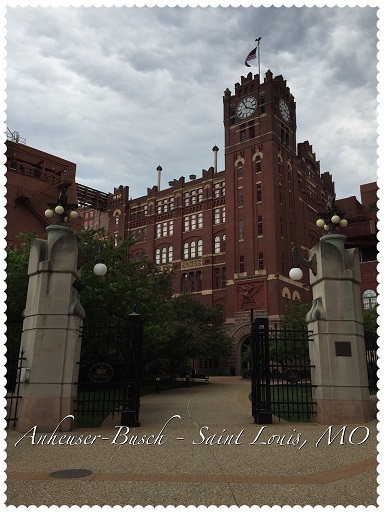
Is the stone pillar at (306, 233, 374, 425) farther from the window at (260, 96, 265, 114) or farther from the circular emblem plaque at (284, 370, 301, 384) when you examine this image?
the window at (260, 96, 265, 114)

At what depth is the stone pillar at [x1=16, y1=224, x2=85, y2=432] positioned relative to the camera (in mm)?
11008

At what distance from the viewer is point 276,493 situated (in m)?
5.67

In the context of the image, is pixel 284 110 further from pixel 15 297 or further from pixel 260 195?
pixel 15 297

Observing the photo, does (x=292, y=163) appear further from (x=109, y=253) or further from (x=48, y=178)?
(x=109, y=253)

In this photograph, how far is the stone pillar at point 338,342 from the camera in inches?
470

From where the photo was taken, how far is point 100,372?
456 inches

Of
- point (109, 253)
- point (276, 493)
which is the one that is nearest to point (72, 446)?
point (276, 493)

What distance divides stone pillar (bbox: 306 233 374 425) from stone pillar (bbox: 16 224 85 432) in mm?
6659

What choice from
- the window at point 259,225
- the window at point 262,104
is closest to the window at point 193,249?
the window at point 259,225

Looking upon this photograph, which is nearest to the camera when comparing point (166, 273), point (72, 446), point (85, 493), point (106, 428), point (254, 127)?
point (85, 493)

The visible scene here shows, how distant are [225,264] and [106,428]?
140 feet

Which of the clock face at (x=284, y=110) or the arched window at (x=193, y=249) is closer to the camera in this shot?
the clock face at (x=284, y=110)

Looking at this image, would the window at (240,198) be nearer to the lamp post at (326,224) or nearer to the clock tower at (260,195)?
the clock tower at (260,195)

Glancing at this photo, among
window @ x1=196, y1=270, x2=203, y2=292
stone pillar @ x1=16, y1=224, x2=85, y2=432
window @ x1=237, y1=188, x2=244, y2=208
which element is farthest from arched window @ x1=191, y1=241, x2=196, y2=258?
stone pillar @ x1=16, y1=224, x2=85, y2=432
